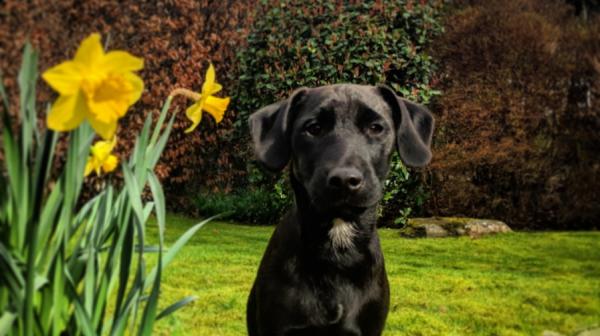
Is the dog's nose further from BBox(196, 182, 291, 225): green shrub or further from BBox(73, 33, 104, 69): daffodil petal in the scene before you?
BBox(196, 182, 291, 225): green shrub

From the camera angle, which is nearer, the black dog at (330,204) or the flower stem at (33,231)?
the flower stem at (33,231)

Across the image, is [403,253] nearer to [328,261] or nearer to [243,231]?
[243,231]

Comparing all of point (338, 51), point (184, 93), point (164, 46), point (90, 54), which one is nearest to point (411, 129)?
point (184, 93)

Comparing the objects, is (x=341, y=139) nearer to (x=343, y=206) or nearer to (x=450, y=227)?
(x=343, y=206)

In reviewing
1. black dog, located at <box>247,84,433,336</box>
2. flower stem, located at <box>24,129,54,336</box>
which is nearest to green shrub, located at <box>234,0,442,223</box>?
black dog, located at <box>247,84,433,336</box>

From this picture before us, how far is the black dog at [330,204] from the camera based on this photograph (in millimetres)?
2764

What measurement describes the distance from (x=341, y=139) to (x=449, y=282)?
3.39m

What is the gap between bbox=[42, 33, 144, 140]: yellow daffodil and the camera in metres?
1.61

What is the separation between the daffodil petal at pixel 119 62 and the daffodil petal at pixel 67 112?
96mm

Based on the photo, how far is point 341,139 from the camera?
288 cm

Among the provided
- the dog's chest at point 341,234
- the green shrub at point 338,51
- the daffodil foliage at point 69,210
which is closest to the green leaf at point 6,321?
the daffodil foliage at point 69,210

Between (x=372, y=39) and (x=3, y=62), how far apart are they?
346cm

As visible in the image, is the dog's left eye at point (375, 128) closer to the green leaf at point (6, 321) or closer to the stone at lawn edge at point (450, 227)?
the green leaf at point (6, 321)

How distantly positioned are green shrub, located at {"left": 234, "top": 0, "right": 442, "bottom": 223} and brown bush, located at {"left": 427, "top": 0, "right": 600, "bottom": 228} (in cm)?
81
